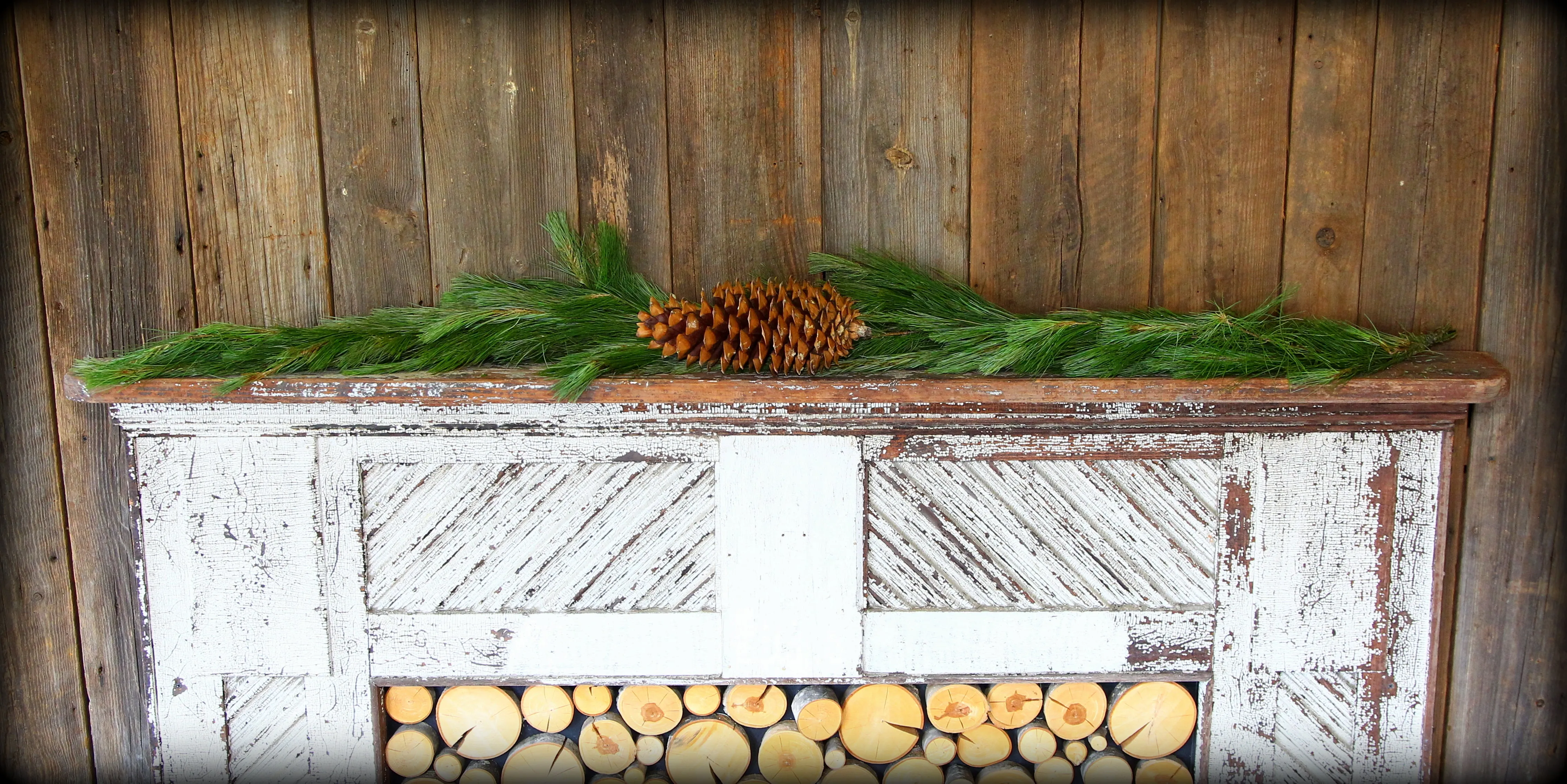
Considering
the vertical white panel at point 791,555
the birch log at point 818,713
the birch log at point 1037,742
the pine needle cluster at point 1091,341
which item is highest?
the pine needle cluster at point 1091,341

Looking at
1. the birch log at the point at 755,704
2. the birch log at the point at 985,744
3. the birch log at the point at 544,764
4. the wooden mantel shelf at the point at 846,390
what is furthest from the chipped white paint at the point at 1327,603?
the birch log at the point at 544,764

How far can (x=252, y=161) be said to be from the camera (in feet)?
4.23

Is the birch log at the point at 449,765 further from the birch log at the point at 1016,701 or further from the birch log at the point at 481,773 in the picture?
the birch log at the point at 1016,701

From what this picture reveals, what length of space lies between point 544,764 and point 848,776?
0.52 m

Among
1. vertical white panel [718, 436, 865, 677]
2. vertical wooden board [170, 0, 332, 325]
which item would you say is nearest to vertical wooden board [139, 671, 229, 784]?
vertical wooden board [170, 0, 332, 325]

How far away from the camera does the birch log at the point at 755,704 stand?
1372mm

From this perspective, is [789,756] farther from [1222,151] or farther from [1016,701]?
[1222,151]

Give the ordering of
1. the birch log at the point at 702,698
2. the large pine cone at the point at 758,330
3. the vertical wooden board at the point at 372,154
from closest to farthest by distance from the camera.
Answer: the large pine cone at the point at 758,330 < the vertical wooden board at the point at 372,154 < the birch log at the point at 702,698

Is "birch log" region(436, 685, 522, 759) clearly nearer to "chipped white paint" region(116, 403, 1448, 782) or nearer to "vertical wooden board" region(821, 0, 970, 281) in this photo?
"chipped white paint" region(116, 403, 1448, 782)

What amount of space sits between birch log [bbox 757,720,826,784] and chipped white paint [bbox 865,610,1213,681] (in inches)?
6.8

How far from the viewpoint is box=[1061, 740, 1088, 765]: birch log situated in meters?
1.39

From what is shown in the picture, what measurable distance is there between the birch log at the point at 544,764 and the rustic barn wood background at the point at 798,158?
74 cm

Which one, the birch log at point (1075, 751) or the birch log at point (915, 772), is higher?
the birch log at point (1075, 751)

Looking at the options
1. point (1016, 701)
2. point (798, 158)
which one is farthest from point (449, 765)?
point (798, 158)
